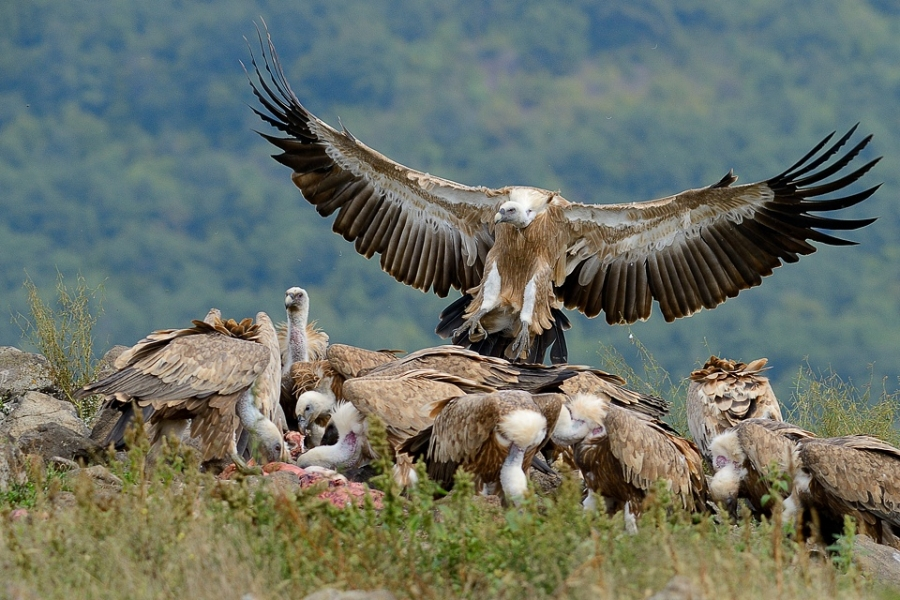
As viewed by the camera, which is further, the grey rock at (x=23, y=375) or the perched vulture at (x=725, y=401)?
the grey rock at (x=23, y=375)

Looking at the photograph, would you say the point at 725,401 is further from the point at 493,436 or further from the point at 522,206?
the point at 493,436

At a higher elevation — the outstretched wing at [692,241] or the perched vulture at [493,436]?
the outstretched wing at [692,241]

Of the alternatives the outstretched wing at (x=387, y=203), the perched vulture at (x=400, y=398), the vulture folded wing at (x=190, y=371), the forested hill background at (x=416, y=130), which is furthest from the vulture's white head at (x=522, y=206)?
the forested hill background at (x=416, y=130)

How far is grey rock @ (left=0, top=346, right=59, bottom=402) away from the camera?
9602 mm

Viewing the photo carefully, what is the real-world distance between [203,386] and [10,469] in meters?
1.25

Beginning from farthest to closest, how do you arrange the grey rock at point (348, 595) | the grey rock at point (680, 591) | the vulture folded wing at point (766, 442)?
the vulture folded wing at point (766, 442) < the grey rock at point (348, 595) < the grey rock at point (680, 591)

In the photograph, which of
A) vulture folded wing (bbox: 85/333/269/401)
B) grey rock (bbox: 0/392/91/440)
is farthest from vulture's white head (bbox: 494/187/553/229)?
grey rock (bbox: 0/392/91/440)

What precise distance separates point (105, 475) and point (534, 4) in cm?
8757

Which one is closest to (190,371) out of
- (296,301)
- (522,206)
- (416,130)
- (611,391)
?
(296,301)

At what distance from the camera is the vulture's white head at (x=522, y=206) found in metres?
8.91

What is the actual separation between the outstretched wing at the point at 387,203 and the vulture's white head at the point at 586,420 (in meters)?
3.23

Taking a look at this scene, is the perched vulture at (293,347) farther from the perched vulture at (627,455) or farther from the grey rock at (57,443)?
the perched vulture at (627,455)

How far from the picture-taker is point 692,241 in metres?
9.53

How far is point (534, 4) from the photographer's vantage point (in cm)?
9131
